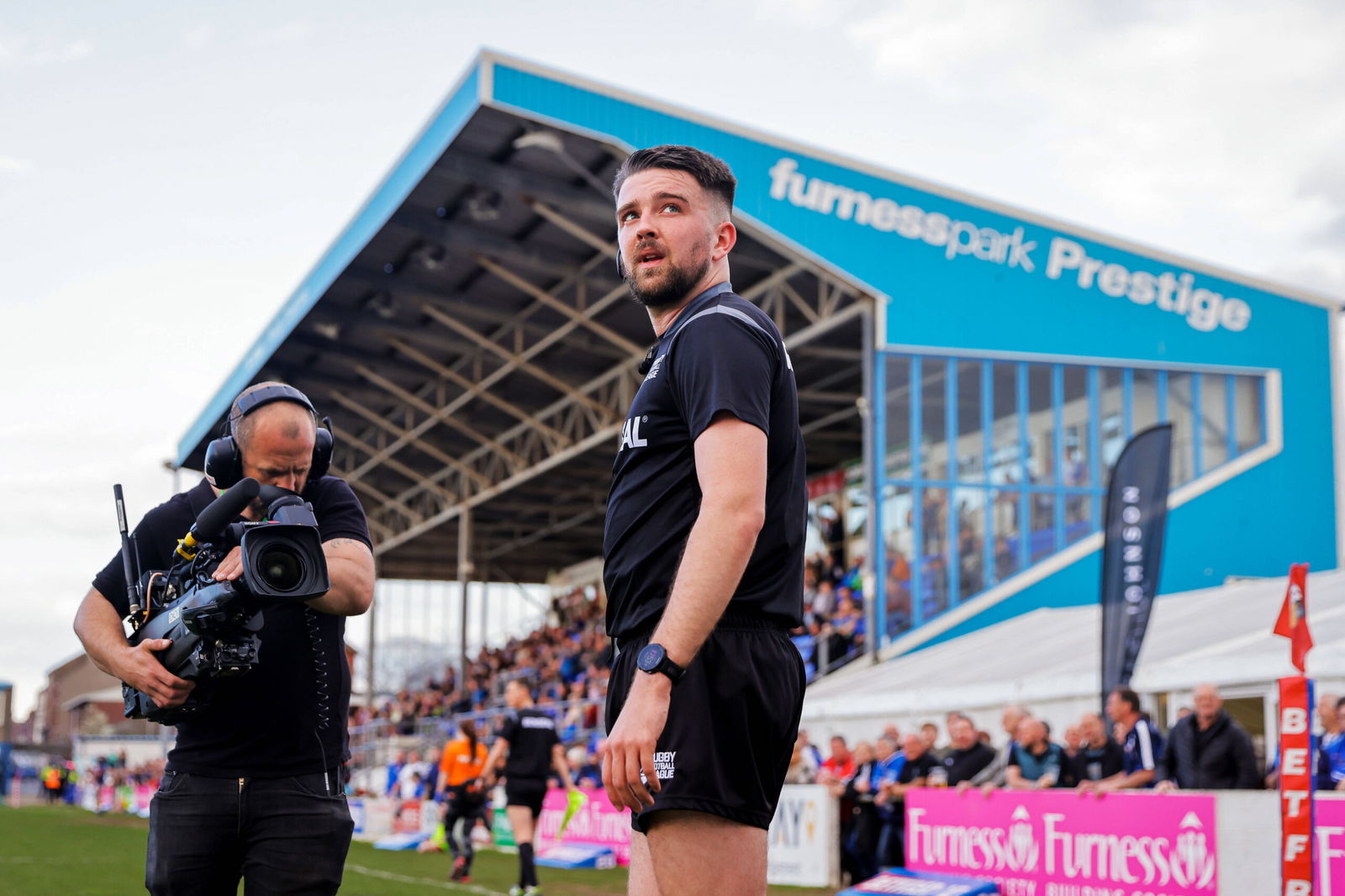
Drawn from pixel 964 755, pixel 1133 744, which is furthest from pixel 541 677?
pixel 1133 744

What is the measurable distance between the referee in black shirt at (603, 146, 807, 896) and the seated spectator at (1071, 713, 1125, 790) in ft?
30.0

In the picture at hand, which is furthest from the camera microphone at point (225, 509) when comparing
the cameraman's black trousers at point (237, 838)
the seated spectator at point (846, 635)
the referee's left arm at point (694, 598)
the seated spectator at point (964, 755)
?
the seated spectator at point (846, 635)

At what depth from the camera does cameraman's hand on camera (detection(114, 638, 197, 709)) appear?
3.23m

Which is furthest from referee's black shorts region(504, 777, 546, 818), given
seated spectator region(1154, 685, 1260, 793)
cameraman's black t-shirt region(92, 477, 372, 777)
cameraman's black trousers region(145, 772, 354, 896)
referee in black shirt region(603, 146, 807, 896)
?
referee in black shirt region(603, 146, 807, 896)

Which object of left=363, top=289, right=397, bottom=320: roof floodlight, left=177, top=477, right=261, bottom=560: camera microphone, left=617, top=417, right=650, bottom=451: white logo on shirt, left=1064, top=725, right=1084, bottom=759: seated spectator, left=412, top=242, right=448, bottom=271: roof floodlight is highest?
left=412, top=242, right=448, bottom=271: roof floodlight

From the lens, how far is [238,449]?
11.6 feet

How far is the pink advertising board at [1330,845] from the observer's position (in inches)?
306

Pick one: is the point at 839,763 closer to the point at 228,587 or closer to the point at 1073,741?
the point at 1073,741

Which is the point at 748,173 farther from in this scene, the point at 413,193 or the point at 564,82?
the point at 413,193

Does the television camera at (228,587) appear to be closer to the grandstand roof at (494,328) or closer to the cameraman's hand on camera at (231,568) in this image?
the cameraman's hand on camera at (231,568)

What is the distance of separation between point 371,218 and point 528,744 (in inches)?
564

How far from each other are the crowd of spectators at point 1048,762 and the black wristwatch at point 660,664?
24.8 ft

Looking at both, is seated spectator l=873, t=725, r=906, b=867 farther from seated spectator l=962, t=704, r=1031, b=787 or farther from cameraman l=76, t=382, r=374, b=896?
cameraman l=76, t=382, r=374, b=896

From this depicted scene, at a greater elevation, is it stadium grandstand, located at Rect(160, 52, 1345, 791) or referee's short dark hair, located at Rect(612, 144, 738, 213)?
stadium grandstand, located at Rect(160, 52, 1345, 791)
